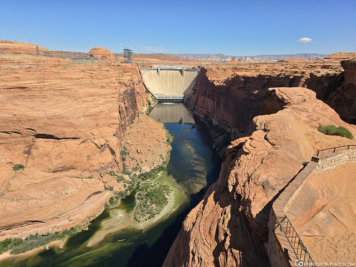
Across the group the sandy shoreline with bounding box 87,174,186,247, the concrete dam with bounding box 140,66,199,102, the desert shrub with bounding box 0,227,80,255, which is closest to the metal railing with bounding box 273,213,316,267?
the sandy shoreline with bounding box 87,174,186,247

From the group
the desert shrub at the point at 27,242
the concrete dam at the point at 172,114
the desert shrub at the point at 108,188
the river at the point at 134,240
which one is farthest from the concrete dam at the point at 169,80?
the desert shrub at the point at 27,242

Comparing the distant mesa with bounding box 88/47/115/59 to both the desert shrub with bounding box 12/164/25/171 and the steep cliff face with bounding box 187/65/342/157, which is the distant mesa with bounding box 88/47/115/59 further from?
the desert shrub with bounding box 12/164/25/171

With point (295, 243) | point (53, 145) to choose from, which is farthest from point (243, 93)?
point (295, 243)

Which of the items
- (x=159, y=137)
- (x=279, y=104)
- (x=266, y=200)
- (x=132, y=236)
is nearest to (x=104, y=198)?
(x=132, y=236)

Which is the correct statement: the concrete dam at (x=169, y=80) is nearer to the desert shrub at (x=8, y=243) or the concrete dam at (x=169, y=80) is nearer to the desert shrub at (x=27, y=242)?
the desert shrub at (x=27, y=242)

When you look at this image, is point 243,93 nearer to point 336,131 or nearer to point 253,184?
point 336,131

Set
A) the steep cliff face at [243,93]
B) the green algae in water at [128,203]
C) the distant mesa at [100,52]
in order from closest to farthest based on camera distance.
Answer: the green algae in water at [128,203], the steep cliff face at [243,93], the distant mesa at [100,52]

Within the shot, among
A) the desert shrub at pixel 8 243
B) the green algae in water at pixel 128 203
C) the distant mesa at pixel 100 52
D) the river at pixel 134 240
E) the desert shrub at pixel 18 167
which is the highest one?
the distant mesa at pixel 100 52
